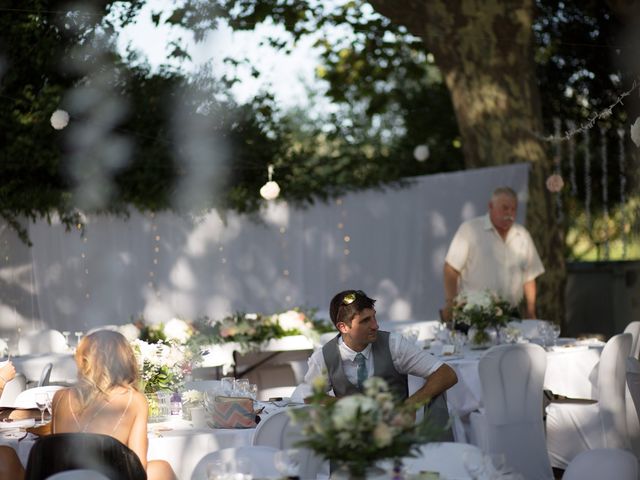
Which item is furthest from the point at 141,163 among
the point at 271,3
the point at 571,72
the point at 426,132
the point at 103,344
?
the point at 103,344

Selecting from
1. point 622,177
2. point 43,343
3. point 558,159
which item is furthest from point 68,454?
point 622,177

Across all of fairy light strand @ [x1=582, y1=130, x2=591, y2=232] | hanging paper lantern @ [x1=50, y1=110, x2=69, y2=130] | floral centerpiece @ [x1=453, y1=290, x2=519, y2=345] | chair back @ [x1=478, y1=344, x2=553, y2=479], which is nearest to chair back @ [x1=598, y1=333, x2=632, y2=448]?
chair back @ [x1=478, y1=344, x2=553, y2=479]

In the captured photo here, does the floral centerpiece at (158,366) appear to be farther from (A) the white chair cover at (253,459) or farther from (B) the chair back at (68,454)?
(A) the white chair cover at (253,459)

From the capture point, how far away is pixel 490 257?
9164 mm

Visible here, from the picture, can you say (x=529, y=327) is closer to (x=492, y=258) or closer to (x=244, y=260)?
(x=492, y=258)

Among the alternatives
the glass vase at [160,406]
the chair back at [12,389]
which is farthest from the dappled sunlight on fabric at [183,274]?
the glass vase at [160,406]

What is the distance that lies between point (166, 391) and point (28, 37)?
26.1ft

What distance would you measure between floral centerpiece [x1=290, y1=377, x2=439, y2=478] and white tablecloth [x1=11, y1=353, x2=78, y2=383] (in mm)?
5744

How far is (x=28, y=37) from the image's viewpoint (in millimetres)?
12812

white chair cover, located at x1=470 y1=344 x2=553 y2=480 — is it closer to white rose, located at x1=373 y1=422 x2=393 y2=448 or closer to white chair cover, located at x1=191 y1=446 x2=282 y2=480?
white chair cover, located at x1=191 y1=446 x2=282 y2=480

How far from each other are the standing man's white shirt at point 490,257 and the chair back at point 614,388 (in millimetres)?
1762

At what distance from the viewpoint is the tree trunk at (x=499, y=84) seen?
467 inches

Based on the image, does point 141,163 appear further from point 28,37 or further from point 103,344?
point 103,344

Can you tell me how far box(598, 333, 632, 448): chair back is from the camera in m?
7.39
